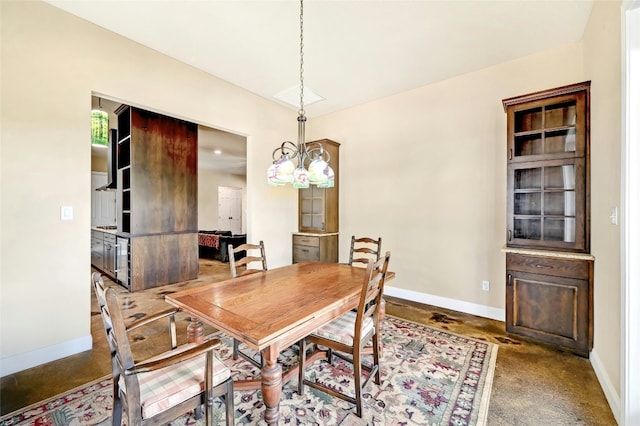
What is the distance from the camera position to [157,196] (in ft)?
14.1

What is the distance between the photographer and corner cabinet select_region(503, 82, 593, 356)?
235 cm

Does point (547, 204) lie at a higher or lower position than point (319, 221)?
higher

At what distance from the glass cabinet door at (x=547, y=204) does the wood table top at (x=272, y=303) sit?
1.84 m

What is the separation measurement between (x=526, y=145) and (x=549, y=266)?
1.25 m

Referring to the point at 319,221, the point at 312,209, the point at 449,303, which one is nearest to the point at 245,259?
the point at 319,221

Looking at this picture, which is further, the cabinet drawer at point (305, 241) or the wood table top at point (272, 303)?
the cabinet drawer at point (305, 241)

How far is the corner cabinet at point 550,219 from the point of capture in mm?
2354

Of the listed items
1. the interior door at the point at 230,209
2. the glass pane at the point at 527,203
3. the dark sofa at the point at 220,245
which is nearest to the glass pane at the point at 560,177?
the glass pane at the point at 527,203

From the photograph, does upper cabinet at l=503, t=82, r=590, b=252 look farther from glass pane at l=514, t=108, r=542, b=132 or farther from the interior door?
the interior door

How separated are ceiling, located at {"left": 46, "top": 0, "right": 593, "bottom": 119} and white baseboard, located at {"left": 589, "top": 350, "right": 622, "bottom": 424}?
2.86 m

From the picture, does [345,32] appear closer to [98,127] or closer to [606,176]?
[606,176]

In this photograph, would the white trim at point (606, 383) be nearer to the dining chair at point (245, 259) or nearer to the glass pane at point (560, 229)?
the glass pane at point (560, 229)

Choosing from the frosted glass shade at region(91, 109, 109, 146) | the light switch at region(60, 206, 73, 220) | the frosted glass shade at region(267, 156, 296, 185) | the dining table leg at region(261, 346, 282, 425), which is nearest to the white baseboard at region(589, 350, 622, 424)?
the dining table leg at region(261, 346, 282, 425)

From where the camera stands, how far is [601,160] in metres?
2.11
